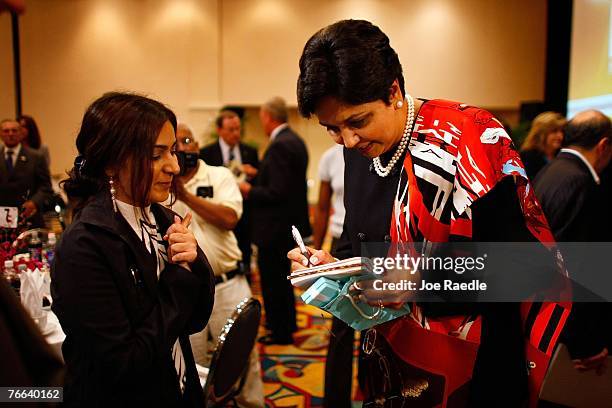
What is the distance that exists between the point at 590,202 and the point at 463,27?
8049 millimetres

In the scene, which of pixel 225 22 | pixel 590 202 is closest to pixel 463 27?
pixel 225 22

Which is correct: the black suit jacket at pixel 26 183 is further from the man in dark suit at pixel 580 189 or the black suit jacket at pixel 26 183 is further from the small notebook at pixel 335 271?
the man in dark suit at pixel 580 189

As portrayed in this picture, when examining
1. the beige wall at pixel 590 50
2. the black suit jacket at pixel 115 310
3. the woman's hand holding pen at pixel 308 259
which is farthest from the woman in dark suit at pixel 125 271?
the beige wall at pixel 590 50

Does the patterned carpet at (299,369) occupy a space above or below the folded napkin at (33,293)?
below

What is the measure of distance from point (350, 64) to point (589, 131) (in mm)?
1974

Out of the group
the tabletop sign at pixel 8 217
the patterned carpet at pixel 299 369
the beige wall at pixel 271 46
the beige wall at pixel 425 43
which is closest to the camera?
the tabletop sign at pixel 8 217

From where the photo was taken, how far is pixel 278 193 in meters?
4.11

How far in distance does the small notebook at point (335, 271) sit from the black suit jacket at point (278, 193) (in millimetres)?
2942

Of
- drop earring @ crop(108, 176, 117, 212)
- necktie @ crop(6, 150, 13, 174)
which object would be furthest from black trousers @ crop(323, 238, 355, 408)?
necktie @ crop(6, 150, 13, 174)

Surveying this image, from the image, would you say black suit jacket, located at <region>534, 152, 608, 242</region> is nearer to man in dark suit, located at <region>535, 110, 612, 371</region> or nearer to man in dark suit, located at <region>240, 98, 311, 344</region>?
man in dark suit, located at <region>535, 110, 612, 371</region>

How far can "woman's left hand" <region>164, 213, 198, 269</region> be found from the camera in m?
1.31

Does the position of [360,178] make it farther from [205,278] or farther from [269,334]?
[269,334]

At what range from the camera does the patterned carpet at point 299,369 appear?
312 cm

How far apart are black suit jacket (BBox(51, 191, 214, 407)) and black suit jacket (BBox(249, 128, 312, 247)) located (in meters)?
2.76
